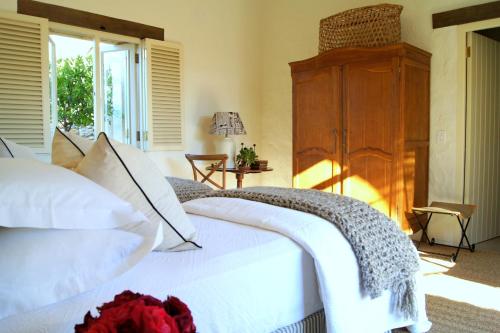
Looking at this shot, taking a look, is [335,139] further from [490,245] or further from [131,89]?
[131,89]

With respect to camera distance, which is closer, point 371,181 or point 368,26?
point 371,181

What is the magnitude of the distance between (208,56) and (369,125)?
212 cm

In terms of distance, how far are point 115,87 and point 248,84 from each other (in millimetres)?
1746

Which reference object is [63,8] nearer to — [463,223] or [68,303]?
[68,303]

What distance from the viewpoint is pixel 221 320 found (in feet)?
3.99

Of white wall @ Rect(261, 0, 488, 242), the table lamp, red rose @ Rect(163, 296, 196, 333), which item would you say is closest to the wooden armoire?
white wall @ Rect(261, 0, 488, 242)

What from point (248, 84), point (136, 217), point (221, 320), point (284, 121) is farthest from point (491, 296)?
point (248, 84)

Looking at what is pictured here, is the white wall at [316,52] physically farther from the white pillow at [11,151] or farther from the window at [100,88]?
the white pillow at [11,151]

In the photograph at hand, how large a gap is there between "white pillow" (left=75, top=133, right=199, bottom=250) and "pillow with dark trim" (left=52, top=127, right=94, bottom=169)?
24 cm

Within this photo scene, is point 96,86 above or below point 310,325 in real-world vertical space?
above

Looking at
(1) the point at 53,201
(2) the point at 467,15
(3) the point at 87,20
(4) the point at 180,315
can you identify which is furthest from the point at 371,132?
(4) the point at 180,315

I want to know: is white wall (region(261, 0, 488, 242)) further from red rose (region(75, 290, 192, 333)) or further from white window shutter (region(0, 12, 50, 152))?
red rose (region(75, 290, 192, 333))

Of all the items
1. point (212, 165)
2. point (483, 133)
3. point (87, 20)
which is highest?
point (87, 20)

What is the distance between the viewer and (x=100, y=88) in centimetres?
419
